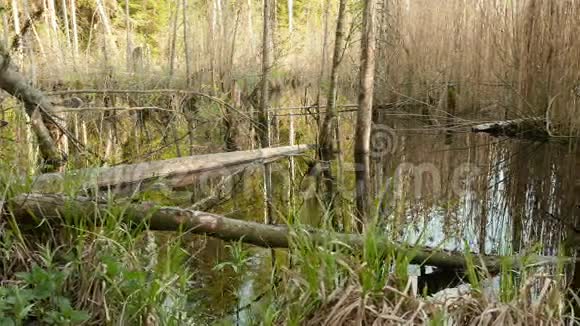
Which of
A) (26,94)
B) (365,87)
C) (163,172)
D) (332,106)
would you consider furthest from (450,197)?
(26,94)

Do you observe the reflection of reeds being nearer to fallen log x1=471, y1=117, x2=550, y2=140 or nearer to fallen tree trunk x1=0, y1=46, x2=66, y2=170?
fallen log x1=471, y1=117, x2=550, y2=140

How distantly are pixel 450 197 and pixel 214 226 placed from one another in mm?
2000

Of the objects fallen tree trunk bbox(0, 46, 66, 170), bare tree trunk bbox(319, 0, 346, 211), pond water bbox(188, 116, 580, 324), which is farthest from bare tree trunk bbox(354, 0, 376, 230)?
fallen tree trunk bbox(0, 46, 66, 170)

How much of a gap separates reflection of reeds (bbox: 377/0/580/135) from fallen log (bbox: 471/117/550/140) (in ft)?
0.38

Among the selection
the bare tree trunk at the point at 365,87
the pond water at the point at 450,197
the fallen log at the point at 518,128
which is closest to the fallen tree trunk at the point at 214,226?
the pond water at the point at 450,197

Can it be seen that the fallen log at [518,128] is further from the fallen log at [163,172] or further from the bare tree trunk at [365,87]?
the fallen log at [163,172]

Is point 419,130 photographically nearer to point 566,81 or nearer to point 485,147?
point 485,147

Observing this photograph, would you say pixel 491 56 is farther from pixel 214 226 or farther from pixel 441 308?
pixel 441 308

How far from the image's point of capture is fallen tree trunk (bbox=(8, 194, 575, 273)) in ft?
5.92

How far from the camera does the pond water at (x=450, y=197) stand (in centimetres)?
230

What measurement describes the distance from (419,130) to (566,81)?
260 centimetres

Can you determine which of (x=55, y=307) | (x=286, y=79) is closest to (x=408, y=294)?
(x=55, y=307)

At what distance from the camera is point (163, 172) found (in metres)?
3.82

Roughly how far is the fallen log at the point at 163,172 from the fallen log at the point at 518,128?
7.41 ft
